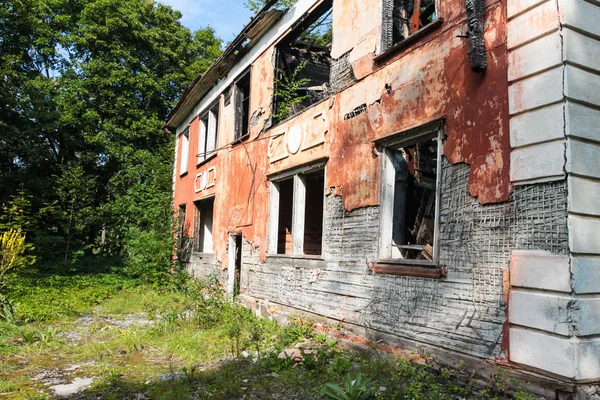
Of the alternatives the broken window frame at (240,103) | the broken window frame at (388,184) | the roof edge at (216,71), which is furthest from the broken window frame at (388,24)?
the broken window frame at (240,103)

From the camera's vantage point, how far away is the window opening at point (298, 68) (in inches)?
342

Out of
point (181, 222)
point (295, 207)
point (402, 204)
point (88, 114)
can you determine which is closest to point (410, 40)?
point (402, 204)

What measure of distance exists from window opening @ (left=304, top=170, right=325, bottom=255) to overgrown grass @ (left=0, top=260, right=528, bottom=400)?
2.13 m

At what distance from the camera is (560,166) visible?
144 inches

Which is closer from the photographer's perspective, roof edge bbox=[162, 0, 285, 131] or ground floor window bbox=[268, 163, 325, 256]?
ground floor window bbox=[268, 163, 325, 256]

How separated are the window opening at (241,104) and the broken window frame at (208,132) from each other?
1.65 metres

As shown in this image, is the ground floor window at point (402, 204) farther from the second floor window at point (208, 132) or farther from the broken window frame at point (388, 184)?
the second floor window at point (208, 132)

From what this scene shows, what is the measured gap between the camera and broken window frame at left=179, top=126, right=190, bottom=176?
16062 mm

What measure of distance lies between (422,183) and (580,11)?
324 centimetres

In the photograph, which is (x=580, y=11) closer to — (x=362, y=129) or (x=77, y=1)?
(x=362, y=129)

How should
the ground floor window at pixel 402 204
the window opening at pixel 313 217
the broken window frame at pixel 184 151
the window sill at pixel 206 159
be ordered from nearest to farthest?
the ground floor window at pixel 402 204 < the window opening at pixel 313 217 < the window sill at pixel 206 159 < the broken window frame at pixel 184 151

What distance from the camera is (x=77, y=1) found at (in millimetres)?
21078

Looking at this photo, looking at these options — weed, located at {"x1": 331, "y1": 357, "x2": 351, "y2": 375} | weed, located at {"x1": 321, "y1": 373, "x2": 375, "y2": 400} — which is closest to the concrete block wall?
weed, located at {"x1": 321, "y1": 373, "x2": 375, "y2": 400}

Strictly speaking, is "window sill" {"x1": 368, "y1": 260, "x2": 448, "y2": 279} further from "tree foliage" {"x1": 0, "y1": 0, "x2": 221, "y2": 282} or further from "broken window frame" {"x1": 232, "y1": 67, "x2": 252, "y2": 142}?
"tree foliage" {"x1": 0, "y1": 0, "x2": 221, "y2": 282}
